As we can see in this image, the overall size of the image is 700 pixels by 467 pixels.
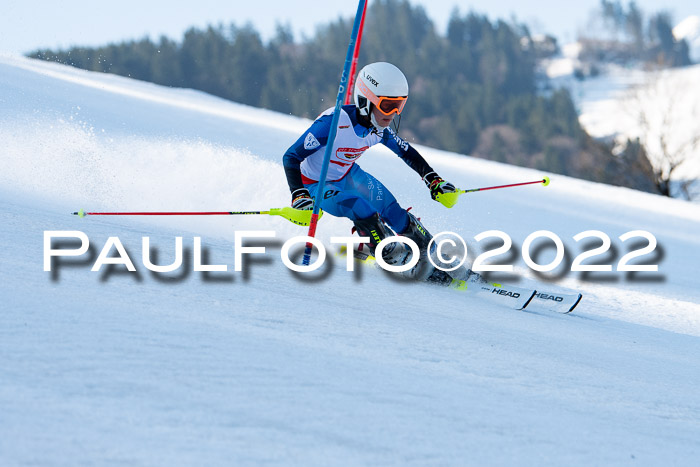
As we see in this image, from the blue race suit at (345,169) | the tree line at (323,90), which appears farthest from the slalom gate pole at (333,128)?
the tree line at (323,90)

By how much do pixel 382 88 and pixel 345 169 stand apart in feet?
1.95

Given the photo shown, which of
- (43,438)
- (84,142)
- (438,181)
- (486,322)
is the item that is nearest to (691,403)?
(486,322)

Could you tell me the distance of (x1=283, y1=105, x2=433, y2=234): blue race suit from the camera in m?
4.27

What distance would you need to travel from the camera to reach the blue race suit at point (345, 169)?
427cm

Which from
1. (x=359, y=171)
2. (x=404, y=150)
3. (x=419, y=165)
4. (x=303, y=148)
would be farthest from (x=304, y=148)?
(x=419, y=165)

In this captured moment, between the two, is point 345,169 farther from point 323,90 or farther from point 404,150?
point 323,90

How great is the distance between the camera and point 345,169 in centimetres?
455

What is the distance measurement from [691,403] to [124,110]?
10.7 m

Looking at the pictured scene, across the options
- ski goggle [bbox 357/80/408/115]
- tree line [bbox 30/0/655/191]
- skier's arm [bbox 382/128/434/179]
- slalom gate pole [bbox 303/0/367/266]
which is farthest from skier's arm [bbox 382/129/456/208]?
tree line [bbox 30/0/655/191]

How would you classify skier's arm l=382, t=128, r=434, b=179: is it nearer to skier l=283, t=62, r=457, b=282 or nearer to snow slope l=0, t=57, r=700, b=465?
skier l=283, t=62, r=457, b=282

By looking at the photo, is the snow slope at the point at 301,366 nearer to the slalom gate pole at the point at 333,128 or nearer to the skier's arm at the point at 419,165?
the slalom gate pole at the point at 333,128

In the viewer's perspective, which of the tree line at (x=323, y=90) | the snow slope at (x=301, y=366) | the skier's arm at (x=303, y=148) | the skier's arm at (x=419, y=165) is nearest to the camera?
the snow slope at (x=301, y=366)

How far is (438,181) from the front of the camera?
4793mm

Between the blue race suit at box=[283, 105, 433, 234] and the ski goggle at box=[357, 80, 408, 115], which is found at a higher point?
the ski goggle at box=[357, 80, 408, 115]
